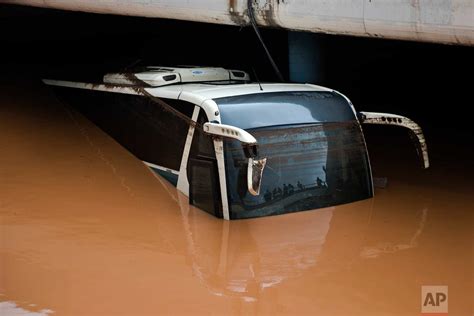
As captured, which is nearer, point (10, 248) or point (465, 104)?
point (10, 248)

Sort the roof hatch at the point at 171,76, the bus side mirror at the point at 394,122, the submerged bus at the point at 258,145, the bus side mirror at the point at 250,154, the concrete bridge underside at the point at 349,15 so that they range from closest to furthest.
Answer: the bus side mirror at the point at 250,154 < the submerged bus at the point at 258,145 < the concrete bridge underside at the point at 349,15 < the bus side mirror at the point at 394,122 < the roof hatch at the point at 171,76

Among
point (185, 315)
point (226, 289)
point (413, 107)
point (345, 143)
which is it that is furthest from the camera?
point (413, 107)

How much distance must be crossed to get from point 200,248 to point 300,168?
4.11 ft

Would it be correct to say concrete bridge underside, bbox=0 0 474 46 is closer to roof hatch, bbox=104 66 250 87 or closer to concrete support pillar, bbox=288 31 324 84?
roof hatch, bbox=104 66 250 87

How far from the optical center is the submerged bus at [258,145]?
8.16 metres

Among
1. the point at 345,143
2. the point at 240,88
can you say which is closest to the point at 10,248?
the point at 240,88

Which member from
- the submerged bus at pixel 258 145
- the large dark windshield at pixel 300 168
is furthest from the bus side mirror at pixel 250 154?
the large dark windshield at pixel 300 168

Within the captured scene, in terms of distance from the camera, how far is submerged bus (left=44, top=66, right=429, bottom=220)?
26.8 feet

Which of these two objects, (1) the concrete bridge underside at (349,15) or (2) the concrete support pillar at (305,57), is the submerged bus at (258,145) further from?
(2) the concrete support pillar at (305,57)

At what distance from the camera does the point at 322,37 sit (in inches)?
536

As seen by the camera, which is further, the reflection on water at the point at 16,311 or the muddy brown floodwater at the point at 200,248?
the muddy brown floodwater at the point at 200,248

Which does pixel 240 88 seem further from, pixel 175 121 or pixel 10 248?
pixel 10 248

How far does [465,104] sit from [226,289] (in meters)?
9.03

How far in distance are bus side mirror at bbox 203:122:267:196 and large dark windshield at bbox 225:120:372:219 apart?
0.73 ft
